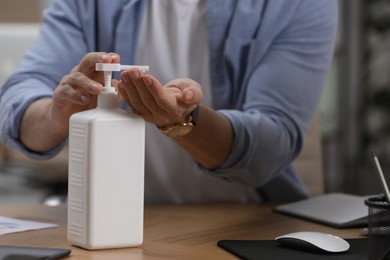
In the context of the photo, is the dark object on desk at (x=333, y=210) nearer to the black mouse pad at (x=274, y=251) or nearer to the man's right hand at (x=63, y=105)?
the black mouse pad at (x=274, y=251)

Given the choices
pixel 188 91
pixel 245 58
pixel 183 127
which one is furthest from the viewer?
pixel 245 58

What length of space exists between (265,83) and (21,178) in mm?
2534

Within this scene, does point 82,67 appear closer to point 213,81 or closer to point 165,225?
point 165,225

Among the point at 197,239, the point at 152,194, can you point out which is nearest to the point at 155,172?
the point at 152,194

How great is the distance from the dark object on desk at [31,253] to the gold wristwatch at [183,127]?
24 cm

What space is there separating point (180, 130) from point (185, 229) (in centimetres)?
17

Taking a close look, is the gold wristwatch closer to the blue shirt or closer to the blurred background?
the blue shirt

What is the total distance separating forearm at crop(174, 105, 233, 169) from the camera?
1.33 m

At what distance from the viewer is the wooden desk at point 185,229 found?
1.10 m

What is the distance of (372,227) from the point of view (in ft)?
3.46

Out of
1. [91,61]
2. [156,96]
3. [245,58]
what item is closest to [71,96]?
[91,61]

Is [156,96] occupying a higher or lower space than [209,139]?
higher

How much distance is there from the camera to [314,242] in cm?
110

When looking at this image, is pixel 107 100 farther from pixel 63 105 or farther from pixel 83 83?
pixel 63 105
